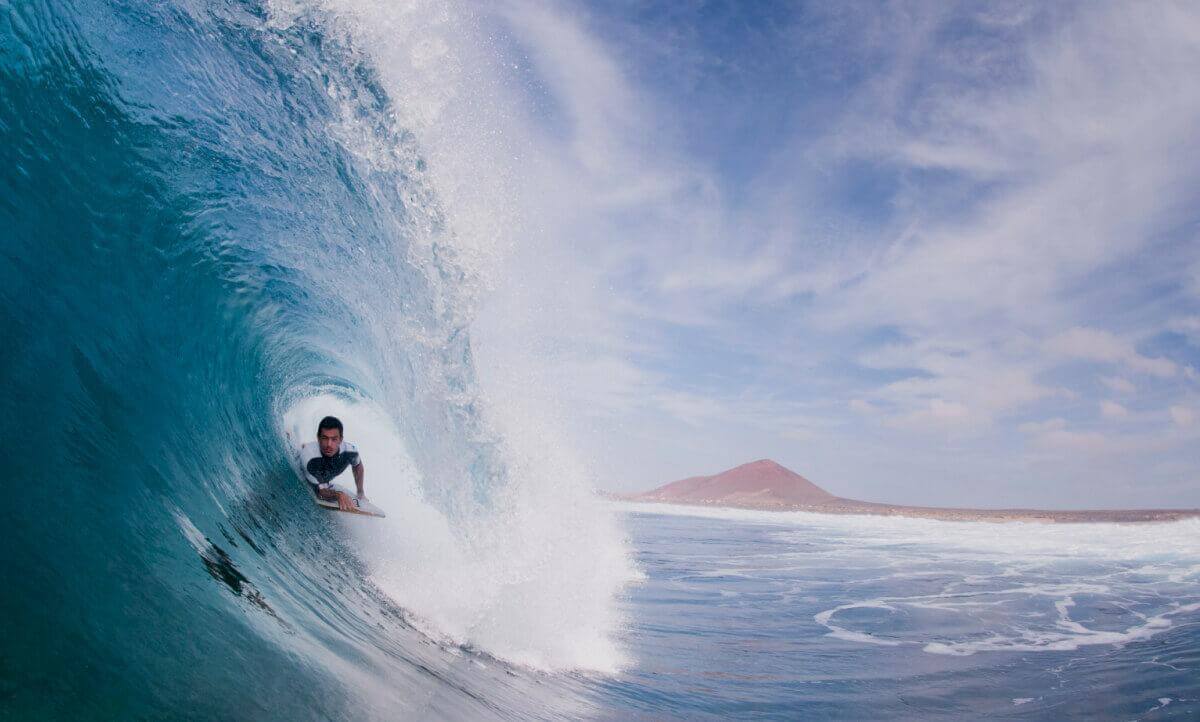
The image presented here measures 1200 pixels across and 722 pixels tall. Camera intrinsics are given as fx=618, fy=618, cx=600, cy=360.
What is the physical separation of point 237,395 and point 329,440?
1251 millimetres

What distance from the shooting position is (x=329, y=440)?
6.03 meters

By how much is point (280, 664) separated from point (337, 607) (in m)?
1.49

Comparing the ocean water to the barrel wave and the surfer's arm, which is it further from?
the surfer's arm

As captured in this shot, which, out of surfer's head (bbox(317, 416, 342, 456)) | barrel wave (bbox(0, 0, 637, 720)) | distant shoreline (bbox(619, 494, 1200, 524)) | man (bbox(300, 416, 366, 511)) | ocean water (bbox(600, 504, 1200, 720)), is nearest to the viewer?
barrel wave (bbox(0, 0, 637, 720))

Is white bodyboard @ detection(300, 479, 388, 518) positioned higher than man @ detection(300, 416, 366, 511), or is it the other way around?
man @ detection(300, 416, 366, 511)

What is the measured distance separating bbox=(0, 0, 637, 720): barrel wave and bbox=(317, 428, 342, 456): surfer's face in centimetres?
55

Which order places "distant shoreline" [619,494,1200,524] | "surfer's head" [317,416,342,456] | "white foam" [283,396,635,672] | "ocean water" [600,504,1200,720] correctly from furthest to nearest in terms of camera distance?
"distant shoreline" [619,494,1200,524] < "surfer's head" [317,416,342,456] < "white foam" [283,396,635,672] < "ocean water" [600,504,1200,720]

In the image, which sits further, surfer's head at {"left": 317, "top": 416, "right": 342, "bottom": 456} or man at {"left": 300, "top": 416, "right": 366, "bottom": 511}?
man at {"left": 300, "top": 416, "right": 366, "bottom": 511}

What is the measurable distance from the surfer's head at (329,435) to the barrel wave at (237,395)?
1.88 feet

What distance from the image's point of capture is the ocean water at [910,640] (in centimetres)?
436

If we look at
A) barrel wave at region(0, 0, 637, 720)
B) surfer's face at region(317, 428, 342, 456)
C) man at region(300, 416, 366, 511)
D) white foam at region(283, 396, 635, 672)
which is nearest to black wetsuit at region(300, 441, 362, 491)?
man at region(300, 416, 366, 511)

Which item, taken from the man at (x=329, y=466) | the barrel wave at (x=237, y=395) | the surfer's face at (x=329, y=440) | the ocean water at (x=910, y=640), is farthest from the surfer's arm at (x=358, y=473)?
the ocean water at (x=910, y=640)

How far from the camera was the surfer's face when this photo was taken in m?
5.98

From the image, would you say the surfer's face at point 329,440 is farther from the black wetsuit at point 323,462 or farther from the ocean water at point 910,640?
the ocean water at point 910,640
